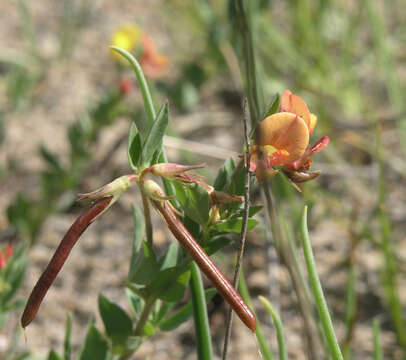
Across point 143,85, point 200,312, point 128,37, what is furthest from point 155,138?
point 128,37

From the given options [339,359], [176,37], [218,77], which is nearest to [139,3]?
[176,37]

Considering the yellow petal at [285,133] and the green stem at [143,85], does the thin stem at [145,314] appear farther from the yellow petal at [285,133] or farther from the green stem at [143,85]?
the yellow petal at [285,133]

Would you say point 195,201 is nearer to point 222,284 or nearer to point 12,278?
point 222,284

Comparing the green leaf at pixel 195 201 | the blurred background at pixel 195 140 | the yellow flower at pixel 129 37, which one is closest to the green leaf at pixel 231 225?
the green leaf at pixel 195 201

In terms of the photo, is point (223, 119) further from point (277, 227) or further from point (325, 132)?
point (277, 227)

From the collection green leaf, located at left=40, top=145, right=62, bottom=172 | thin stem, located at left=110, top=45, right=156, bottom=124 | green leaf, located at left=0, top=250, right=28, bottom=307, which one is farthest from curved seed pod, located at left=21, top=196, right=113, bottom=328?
green leaf, located at left=40, top=145, right=62, bottom=172
